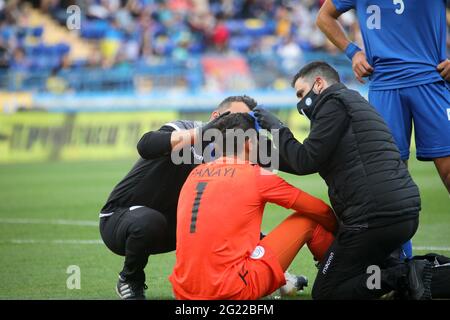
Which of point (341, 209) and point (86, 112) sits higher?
point (86, 112)

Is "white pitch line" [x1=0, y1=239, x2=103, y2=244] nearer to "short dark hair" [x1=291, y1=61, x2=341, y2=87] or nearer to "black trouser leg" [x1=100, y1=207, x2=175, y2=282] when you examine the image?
"black trouser leg" [x1=100, y1=207, x2=175, y2=282]

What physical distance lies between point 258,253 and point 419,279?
1066 millimetres

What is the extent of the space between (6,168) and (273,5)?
12.0 meters

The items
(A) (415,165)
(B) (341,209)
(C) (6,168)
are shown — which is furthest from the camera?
(C) (6,168)


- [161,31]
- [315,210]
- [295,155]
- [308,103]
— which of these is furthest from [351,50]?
[161,31]

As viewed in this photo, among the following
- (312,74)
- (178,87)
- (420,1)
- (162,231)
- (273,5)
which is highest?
(273,5)

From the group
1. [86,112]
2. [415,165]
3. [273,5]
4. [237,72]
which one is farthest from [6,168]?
[273,5]

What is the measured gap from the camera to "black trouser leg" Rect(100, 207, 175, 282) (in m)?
6.28

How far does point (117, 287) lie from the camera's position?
21.5ft

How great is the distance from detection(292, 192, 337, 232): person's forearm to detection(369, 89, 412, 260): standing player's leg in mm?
794

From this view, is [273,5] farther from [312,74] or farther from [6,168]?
[312,74]

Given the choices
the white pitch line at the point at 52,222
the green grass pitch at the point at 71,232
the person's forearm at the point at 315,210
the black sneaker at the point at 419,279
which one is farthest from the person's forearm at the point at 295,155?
the white pitch line at the point at 52,222

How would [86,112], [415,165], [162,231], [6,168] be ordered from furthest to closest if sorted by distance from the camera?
[86,112]
[6,168]
[415,165]
[162,231]

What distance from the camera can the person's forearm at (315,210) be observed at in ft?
18.8
